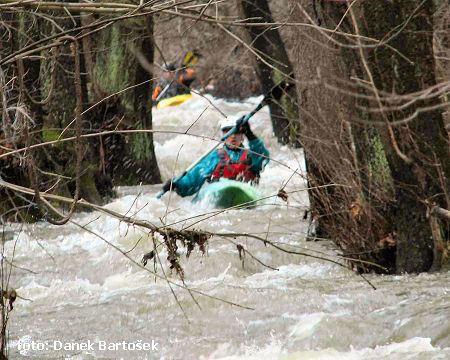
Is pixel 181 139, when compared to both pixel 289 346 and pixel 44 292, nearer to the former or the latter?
pixel 44 292

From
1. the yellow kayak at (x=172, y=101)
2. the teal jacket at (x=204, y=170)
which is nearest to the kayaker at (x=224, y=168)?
the teal jacket at (x=204, y=170)

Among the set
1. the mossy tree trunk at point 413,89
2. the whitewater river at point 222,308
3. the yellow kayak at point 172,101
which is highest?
the mossy tree trunk at point 413,89

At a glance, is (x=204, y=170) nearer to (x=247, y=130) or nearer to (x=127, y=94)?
(x=247, y=130)

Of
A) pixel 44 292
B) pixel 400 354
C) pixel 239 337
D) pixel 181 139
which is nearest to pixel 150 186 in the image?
pixel 181 139

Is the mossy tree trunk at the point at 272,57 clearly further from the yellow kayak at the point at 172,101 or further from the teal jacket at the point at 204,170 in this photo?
the yellow kayak at the point at 172,101

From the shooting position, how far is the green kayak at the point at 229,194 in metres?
9.87

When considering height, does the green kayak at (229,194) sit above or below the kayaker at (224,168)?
below

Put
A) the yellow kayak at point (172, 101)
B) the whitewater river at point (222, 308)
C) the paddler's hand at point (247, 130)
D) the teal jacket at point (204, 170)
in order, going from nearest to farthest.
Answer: the whitewater river at point (222, 308) < the paddler's hand at point (247, 130) < the teal jacket at point (204, 170) < the yellow kayak at point (172, 101)

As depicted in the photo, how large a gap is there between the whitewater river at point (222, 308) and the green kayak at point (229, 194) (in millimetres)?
1632

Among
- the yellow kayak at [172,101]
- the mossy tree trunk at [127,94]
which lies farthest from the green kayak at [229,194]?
the yellow kayak at [172,101]

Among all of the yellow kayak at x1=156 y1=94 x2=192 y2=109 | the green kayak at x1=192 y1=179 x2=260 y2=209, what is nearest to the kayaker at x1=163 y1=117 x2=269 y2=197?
the green kayak at x1=192 y1=179 x2=260 y2=209

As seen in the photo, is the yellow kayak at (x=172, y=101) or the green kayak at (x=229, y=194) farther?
the yellow kayak at (x=172, y=101)

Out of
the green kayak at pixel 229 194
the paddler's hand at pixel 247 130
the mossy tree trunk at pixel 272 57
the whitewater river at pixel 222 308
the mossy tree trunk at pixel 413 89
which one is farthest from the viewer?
the mossy tree trunk at pixel 272 57

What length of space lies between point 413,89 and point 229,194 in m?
4.31
